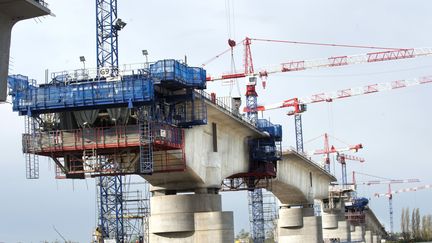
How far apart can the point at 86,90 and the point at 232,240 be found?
15524 millimetres

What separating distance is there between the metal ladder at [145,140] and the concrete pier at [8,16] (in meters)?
15.6

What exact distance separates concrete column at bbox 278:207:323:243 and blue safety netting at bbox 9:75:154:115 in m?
51.1

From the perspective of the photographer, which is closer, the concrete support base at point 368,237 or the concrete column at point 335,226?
the concrete column at point 335,226

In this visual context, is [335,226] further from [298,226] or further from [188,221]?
[188,221]

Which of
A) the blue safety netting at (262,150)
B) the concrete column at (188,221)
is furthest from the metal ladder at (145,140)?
the blue safety netting at (262,150)

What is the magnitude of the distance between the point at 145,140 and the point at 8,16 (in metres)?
16.5

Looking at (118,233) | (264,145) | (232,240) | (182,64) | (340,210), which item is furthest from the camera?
(340,210)

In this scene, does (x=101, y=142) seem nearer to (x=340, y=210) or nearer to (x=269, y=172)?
(x=269, y=172)

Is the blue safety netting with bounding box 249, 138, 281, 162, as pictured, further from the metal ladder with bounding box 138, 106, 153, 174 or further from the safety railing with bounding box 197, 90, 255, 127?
the metal ladder with bounding box 138, 106, 153, 174

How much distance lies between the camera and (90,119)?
134 feet

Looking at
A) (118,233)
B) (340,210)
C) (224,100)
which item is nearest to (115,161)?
(224,100)

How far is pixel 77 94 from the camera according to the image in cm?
3972

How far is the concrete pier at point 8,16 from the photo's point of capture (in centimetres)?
2341

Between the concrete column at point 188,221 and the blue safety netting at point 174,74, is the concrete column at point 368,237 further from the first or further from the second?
the blue safety netting at point 174,74
